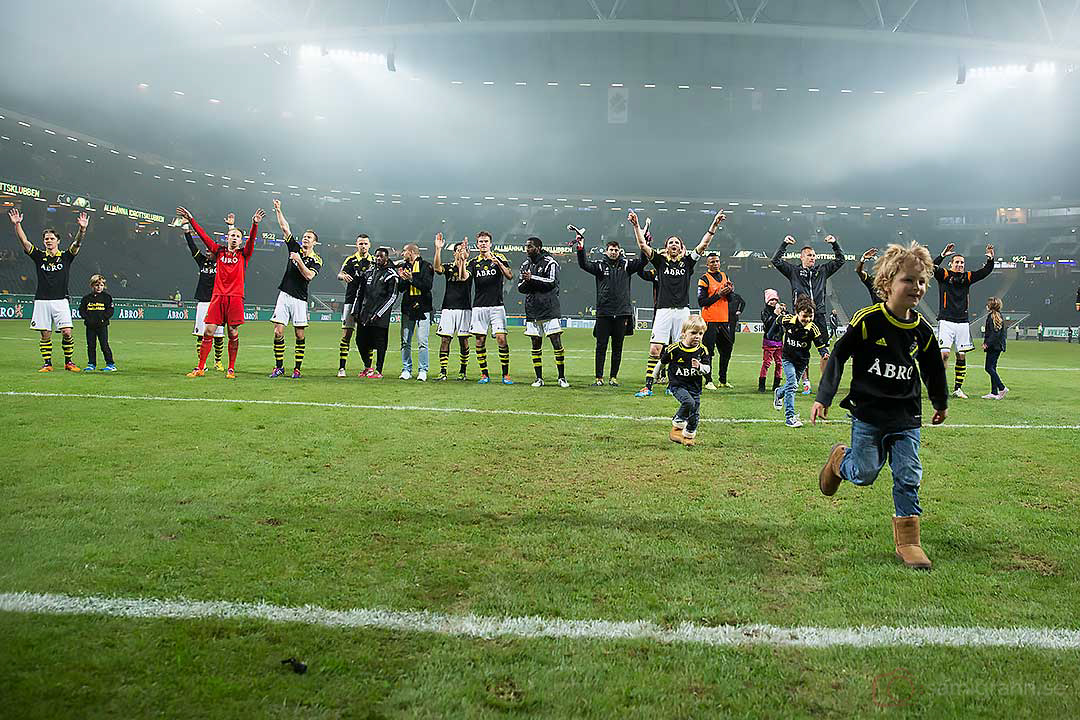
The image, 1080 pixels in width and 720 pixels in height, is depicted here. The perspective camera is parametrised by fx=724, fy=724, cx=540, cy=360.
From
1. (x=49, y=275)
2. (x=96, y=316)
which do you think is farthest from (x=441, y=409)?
(x=49, y=275)

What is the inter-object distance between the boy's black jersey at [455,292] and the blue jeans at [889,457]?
9.29 meters

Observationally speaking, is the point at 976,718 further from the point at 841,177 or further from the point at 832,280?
the point at 841,177

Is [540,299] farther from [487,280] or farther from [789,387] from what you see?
[789,387]

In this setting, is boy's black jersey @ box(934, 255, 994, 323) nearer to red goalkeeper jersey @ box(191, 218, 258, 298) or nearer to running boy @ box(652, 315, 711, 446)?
running boy @ box(652, 315, 711, 446)

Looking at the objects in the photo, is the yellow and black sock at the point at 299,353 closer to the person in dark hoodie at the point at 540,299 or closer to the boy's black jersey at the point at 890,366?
the person in dark hoodie at the point at 540,299

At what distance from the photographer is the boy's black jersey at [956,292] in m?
12.0

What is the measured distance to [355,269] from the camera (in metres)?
13.0

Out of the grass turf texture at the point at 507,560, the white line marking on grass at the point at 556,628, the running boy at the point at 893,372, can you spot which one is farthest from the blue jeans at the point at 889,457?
→ the white line marking on grass at the point at 556,628

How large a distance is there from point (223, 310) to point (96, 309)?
2.57 meters

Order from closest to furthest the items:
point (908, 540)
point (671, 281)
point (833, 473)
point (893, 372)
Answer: point (908, 540), point (893, 372), point (833, 473), point (671, 281)

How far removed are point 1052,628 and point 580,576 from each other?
1899 millimetres

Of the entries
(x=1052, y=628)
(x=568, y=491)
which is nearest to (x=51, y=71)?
(x=568, y=491)

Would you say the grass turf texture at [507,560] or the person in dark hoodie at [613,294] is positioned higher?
the person in dark hoodie at [613,294]

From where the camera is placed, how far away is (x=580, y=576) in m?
A: 3.37
